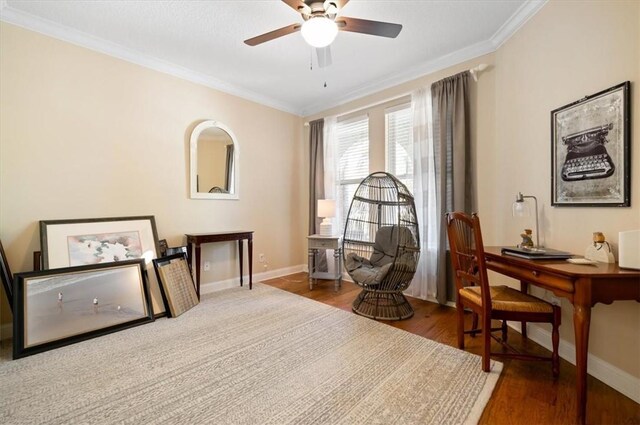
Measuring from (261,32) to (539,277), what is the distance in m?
3.04

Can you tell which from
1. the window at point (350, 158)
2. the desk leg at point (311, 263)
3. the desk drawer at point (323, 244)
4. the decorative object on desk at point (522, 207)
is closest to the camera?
the decorative object on desk at point (522, 207)

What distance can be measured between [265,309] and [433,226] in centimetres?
217

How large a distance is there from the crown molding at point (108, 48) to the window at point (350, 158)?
1.48m

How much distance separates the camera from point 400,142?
3.51 meters

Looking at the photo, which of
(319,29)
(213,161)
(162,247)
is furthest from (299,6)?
(162,247)

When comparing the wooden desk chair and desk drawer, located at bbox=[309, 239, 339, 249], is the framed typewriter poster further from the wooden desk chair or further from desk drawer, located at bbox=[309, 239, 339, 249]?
desk drawer, located at bbox=[309, 239, 339, 249]

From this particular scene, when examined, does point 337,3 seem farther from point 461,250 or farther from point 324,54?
point 461,250

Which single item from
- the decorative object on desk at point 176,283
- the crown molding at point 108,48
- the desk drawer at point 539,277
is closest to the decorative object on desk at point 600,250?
the desk drawer at point 539,277

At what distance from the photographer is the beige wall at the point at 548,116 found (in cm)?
157

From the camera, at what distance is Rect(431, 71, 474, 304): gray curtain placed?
2.85 metres

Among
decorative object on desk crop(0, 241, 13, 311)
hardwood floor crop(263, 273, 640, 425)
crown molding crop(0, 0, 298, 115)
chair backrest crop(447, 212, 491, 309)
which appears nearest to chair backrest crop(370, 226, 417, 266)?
chair backrest crop(447, 212, 491, 309)

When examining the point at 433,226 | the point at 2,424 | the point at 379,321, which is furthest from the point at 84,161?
the point at 433,226

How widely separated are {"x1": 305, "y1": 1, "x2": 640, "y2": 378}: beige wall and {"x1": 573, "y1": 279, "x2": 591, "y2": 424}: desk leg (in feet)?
1.62

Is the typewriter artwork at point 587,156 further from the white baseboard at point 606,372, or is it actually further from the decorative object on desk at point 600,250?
the white baseboard at point 606,372
